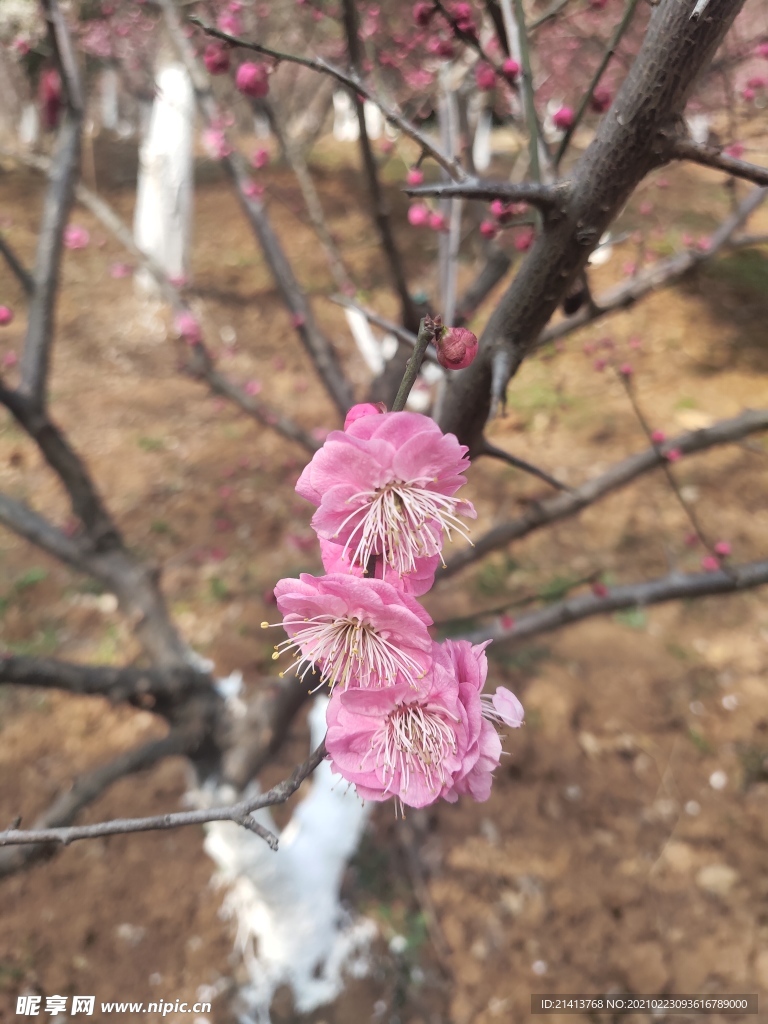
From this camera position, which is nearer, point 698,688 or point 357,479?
point 357,479

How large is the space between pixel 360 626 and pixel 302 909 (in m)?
2.00

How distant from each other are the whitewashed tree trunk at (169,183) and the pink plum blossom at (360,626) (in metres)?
6.33

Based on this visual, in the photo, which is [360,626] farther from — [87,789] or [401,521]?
[87,789]

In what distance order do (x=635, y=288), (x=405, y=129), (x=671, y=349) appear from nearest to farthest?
(x=405, y=129)
(x=635, y=288)
(x=671, y=349)

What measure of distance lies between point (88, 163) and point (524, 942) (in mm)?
10535

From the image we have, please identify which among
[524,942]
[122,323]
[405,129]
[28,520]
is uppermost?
[405,129]

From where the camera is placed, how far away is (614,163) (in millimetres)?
657

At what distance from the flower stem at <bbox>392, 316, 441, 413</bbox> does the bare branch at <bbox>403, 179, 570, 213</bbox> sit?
0.11 metres

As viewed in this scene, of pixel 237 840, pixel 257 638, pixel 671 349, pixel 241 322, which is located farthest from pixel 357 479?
pixel 241 322

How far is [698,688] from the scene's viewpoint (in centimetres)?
301

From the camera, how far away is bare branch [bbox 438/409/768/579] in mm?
1628

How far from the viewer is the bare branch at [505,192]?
58 centimetres

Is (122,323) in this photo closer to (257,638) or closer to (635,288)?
(257,638)

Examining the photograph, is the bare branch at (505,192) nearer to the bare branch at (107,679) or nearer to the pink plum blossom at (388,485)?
the pink plum blossom at (388,485)
